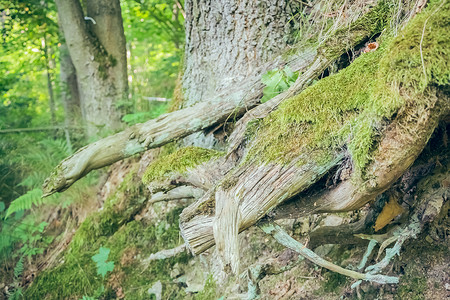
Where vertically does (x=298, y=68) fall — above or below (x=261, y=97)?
above

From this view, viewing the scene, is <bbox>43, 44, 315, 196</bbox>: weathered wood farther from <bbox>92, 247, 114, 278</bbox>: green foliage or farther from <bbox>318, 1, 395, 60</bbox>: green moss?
<bbox>92, 247, 114, 278</bbox>: green foliage

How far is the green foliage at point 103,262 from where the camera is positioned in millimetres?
3863

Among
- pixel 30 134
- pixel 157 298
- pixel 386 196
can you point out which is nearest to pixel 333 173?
pixel 386 196

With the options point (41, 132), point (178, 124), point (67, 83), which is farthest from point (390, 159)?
point (67, 83)

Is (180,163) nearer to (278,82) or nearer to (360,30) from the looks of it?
(278,82)

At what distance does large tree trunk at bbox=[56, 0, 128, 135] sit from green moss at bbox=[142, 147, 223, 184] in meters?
2.62

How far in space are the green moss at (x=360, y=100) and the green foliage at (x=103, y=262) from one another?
89.3 inches

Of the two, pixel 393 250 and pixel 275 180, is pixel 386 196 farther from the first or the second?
pixel 275 180

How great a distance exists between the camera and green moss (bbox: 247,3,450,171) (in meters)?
1.84

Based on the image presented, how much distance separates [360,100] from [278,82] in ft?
2.89

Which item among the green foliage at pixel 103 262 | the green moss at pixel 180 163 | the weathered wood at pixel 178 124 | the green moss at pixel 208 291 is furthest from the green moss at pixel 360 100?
the green foliage at pixel 103 262

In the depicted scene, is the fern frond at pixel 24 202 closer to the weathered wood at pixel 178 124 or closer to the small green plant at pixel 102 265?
the small green plant at pixel 102 265

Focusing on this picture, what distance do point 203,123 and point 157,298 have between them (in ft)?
5.75

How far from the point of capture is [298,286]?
9.97ft
